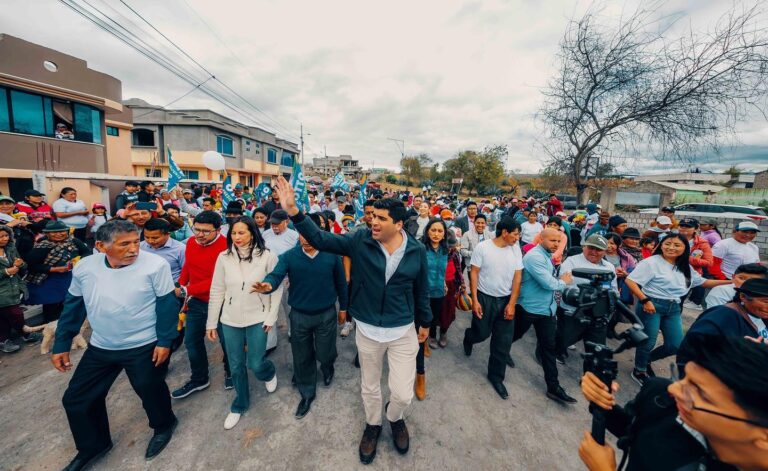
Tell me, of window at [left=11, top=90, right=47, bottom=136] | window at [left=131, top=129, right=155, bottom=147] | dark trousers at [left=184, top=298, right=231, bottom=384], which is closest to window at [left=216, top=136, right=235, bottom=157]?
window at [left=131, top=129, right=155, bottom=147]

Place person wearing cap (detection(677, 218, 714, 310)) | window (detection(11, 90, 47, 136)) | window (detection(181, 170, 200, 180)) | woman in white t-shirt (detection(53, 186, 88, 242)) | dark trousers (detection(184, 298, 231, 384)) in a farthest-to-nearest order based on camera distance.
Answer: window (detection(181, 170, 200, 180)) → window (detection(11, 90, 47, 136)) → woman in white t-shirt (detection(53, 186, 88, 242)) → person wearing cap (detection(677, 218, 714, 310)) → dark trousers (detection(184, 298, 231, 384))

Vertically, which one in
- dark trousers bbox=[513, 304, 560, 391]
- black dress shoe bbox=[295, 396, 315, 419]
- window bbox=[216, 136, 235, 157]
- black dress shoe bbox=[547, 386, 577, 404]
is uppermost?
window bbox=[216, 136, 235, 157]

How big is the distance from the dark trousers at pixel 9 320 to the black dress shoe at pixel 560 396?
22.6 feet

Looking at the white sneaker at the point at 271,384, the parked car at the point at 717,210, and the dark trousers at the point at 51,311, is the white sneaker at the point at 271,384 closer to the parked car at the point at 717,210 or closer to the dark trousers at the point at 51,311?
the dark trousers at the point at 51,311

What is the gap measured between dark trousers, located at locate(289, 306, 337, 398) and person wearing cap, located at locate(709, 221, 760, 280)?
637cm

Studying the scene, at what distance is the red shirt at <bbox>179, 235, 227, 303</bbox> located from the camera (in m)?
3.09

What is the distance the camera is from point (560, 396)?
3375 millimetres

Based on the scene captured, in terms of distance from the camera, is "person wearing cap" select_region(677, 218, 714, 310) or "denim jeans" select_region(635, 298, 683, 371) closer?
"denim jeans" select_region(635, 298, 683, 371)

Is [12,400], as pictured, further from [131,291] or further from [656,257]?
[656,257]

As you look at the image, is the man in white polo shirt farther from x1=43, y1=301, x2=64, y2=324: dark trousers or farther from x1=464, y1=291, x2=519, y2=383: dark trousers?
x1=464, y1=291, x2=519, y2=383: dark trousers

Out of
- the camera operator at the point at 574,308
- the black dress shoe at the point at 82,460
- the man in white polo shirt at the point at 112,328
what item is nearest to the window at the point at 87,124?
the man in white polo shirt at the point at 112,328

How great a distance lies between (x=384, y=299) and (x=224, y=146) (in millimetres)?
32279

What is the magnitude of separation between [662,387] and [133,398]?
4512 millimetres

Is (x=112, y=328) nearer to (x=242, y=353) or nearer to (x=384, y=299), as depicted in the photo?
(x=242, y=353)
